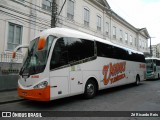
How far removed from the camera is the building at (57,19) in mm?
13266

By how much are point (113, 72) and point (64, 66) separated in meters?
4.97

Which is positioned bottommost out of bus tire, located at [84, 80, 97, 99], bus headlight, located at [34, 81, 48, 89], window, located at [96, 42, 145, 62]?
bus tire, located at [84, 80, 97, 99]

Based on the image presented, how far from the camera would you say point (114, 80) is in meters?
11.5

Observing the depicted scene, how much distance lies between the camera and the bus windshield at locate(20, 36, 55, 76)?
6848 mm

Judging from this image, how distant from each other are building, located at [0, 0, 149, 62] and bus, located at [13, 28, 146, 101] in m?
4.63

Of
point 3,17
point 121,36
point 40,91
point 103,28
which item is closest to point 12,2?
point 3,17

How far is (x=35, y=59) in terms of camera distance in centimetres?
712

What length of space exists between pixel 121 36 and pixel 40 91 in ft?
93.2

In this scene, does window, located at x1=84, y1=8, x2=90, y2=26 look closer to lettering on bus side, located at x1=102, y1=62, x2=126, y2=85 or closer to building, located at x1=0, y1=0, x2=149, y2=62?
building, located at x1=0, y1=0, x2=149, y2=62

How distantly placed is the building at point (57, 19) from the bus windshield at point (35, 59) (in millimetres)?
5455

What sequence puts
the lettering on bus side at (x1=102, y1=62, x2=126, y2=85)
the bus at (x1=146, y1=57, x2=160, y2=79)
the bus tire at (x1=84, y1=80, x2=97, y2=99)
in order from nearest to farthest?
the bus tire at (x1=84, y1=80, x2=97, y2=99) < the lettering on bus side at (x1=102, y1=62, x2=126, y2=85) < the bus at (x1=146, y1=57, x2=160, y2=79)

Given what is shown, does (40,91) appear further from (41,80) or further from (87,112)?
(87,112)

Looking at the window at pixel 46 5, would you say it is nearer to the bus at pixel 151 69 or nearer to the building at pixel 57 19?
the building at pixel 57 19

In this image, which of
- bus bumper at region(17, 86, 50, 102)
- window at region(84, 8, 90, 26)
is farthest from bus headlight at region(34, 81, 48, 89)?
window at region(84, 8, 90, 26)
